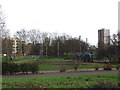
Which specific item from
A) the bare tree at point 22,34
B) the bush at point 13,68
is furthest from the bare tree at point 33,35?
the bush at point 13,68

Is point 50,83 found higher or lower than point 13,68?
higher

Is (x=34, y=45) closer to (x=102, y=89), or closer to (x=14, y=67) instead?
(x=14, y=67)

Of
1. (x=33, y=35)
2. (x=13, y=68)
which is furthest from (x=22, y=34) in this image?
(x=13, y=68)

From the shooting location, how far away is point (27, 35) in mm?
70625

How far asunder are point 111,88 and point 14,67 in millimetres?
15275

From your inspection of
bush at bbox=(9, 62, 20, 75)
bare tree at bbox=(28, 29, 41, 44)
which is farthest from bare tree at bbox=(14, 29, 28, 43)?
bush at bbox=(9, 62, 20, 75)

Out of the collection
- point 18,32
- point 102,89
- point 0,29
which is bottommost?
point 102,89

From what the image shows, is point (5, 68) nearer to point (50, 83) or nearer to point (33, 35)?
point (50, 83)

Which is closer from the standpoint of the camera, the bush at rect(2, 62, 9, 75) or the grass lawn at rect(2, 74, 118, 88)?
the grass lawn at rect(2, 74, 118, 88)

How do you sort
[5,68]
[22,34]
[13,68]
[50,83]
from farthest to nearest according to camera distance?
[22,34] → [13,68] → [5,68] → [50,83]

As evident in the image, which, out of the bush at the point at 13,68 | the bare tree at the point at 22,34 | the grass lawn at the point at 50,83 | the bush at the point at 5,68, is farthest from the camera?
the bare tree at the point at 22,34

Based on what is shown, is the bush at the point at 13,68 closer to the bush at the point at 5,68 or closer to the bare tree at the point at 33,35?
the bush at the point at 5,68

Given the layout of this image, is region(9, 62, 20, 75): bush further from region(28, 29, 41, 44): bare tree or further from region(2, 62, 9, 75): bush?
region(28, 29, 41, 44): bare tree

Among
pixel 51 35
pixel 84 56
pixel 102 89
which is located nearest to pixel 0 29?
pixel 102 89
